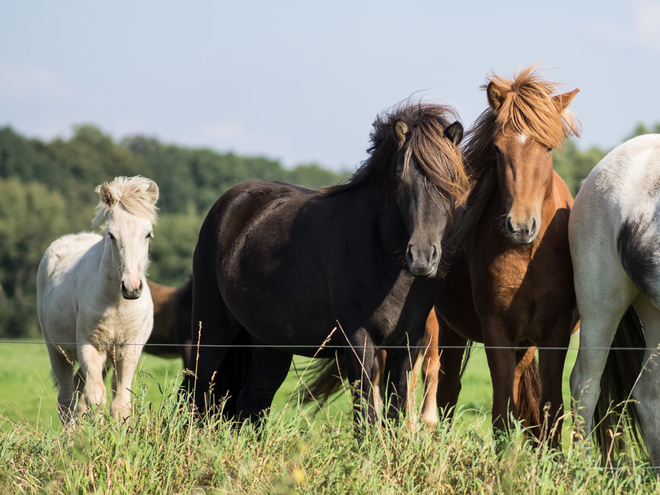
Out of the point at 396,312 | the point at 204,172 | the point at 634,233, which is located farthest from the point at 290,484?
the point at 204,172

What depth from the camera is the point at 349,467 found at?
3105mm

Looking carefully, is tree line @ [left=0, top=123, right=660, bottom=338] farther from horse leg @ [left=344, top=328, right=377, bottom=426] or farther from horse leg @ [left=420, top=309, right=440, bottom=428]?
horse leg @ [left=344, top=328, right=377, bottom=426]

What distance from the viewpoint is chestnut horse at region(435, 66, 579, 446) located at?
12.5 ft

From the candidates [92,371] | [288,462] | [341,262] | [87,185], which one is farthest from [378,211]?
[87,185]

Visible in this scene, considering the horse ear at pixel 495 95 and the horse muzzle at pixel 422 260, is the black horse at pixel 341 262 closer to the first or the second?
the horse muzzle at pixel 422 260

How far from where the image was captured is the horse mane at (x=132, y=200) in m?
5.20

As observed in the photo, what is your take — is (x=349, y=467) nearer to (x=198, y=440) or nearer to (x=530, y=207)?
(x=198, y=440)

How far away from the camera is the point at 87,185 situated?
5153 centimetres

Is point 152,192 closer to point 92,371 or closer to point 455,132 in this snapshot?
point 92,371

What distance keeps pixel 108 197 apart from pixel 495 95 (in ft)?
9.78

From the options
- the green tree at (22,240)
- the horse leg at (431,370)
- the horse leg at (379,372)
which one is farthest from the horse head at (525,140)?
the green tree at (22,240)

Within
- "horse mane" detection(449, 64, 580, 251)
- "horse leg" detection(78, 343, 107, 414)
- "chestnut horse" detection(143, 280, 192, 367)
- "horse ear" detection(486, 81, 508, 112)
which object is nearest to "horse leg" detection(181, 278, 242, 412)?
"horse leg" detection(78, 343, 107, 414)

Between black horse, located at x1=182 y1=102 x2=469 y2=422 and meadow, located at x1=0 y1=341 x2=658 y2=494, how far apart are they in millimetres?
368

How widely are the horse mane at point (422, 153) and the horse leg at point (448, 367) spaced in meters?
1.58
